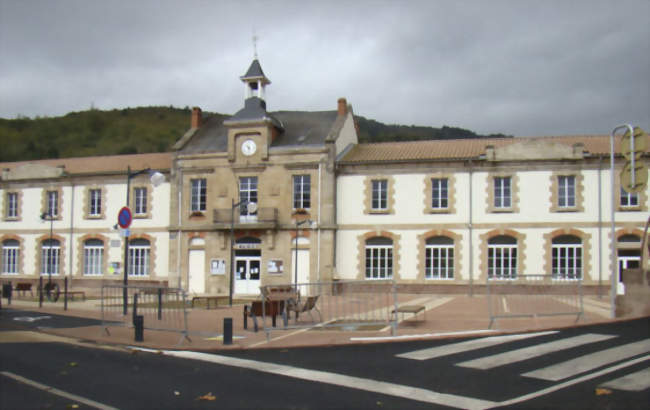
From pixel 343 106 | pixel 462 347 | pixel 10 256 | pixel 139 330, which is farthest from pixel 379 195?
pixel 10 256

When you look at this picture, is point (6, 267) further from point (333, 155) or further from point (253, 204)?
point (333, 155)

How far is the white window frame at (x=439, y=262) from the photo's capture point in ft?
97.2

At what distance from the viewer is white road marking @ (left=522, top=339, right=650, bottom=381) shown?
29.8ft

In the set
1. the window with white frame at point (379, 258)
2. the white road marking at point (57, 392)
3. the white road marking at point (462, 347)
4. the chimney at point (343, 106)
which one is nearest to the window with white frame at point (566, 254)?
the window with white frame at point (379, 258)

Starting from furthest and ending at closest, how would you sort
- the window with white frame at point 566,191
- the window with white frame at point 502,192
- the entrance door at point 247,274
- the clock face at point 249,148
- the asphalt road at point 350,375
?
the clock face at point 249,148 < the entrance door at point 247,274 < the window with white frame at point 502,192 < the window with white frame at point 566,191 < the asphalt road at point 350,375

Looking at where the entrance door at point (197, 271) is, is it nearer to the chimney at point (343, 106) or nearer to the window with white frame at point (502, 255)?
the chimney at point (343, 106)

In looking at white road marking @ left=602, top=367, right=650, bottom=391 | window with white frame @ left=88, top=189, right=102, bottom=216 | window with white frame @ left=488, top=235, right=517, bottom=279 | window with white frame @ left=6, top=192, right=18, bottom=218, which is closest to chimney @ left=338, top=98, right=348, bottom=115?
window with white frame @ left=488, top=235, right=517, bottom=279

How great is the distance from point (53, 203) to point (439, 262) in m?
22.7

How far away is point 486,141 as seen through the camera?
105 feet

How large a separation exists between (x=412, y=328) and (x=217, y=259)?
727 inches

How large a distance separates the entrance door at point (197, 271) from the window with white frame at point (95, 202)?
705 cm

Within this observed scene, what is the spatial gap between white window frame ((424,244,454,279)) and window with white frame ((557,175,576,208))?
17.9 feet

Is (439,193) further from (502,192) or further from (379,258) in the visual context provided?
(379,258)

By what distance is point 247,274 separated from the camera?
104 feet
